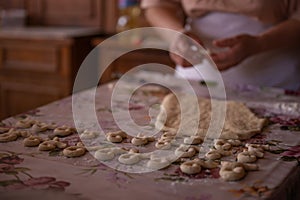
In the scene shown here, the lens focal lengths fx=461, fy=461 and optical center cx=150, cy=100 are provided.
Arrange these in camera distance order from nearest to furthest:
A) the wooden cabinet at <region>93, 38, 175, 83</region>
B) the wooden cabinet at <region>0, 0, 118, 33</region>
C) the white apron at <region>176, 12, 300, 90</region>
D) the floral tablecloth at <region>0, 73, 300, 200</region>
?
the floral tablecloth at <region>0, 73, 300, 200</region> → the white apron at <region>176, 12, 300, 90</region> → the wooden cabinet at <region>93, 38, 175, 83</region> → the wooden cabinet at <region>0, 0, 118, 33</region>

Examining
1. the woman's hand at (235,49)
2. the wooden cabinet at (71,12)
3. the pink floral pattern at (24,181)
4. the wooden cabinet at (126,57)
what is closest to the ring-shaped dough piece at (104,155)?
the pink floral pattern at (24,181)

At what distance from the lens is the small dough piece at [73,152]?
0.75 meters

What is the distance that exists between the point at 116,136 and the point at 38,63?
1.63m

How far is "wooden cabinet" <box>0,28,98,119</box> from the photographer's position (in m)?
2.29

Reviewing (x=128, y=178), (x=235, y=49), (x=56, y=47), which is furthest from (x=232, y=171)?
(x=56, y=47)

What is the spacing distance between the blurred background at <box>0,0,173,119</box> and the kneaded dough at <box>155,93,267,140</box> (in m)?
1.06

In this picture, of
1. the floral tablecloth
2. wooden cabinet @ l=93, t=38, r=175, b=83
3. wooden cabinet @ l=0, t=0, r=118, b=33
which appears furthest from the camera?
wooden cabinet @ l=0, t=0, r=118, b=33

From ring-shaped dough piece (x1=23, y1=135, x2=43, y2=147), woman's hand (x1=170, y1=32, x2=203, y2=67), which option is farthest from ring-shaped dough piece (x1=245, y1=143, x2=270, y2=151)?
woman's hand (x1=170, y1=32, x2=203, y2=67)

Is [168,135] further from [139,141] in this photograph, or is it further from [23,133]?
[23,133]

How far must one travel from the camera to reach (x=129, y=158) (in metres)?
0.73

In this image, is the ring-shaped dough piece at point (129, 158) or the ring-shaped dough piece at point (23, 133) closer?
the ring-shaped dough piece at point (129, 158)

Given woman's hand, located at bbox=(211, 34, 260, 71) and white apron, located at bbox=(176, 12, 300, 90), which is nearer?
woman's hand, located at bbox=(211, 34, 260, 71)

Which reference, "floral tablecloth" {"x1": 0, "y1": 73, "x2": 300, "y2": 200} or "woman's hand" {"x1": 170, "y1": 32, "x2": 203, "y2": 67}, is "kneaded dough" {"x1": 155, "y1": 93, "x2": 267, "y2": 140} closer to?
"floral tablecloth" {"x1": 0, "y1": 73, "x2": 300, "y2": 200}

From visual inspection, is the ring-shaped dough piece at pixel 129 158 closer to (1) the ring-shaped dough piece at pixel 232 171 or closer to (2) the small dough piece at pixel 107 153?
(2) the small dough piece at pixel 107 153
